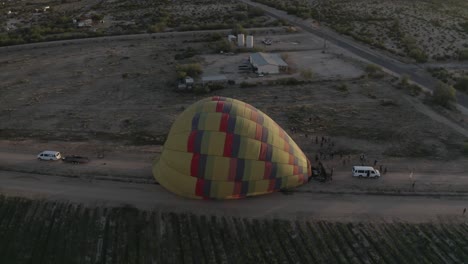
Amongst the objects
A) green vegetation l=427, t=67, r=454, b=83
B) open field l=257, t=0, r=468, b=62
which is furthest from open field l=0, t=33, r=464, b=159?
open field l=257, t=0, r=468, b=62

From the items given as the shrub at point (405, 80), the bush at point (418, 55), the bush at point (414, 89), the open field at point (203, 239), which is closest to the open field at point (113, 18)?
the bush at point (418, 55)

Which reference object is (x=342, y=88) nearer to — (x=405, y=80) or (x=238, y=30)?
(x=405, y=80)

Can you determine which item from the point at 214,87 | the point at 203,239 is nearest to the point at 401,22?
the point at 214,87

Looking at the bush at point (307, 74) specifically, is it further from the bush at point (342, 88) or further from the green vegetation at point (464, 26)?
the green vegetation at point (464, 26)

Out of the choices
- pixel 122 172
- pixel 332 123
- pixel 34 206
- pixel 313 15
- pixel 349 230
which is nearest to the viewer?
pixel 349 230

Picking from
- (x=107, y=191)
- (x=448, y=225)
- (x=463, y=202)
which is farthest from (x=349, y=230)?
(x=107, y=191)

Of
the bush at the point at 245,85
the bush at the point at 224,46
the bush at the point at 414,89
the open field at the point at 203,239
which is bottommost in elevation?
the open field at the point at 203,239

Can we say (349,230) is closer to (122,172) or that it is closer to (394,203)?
(394,203)
